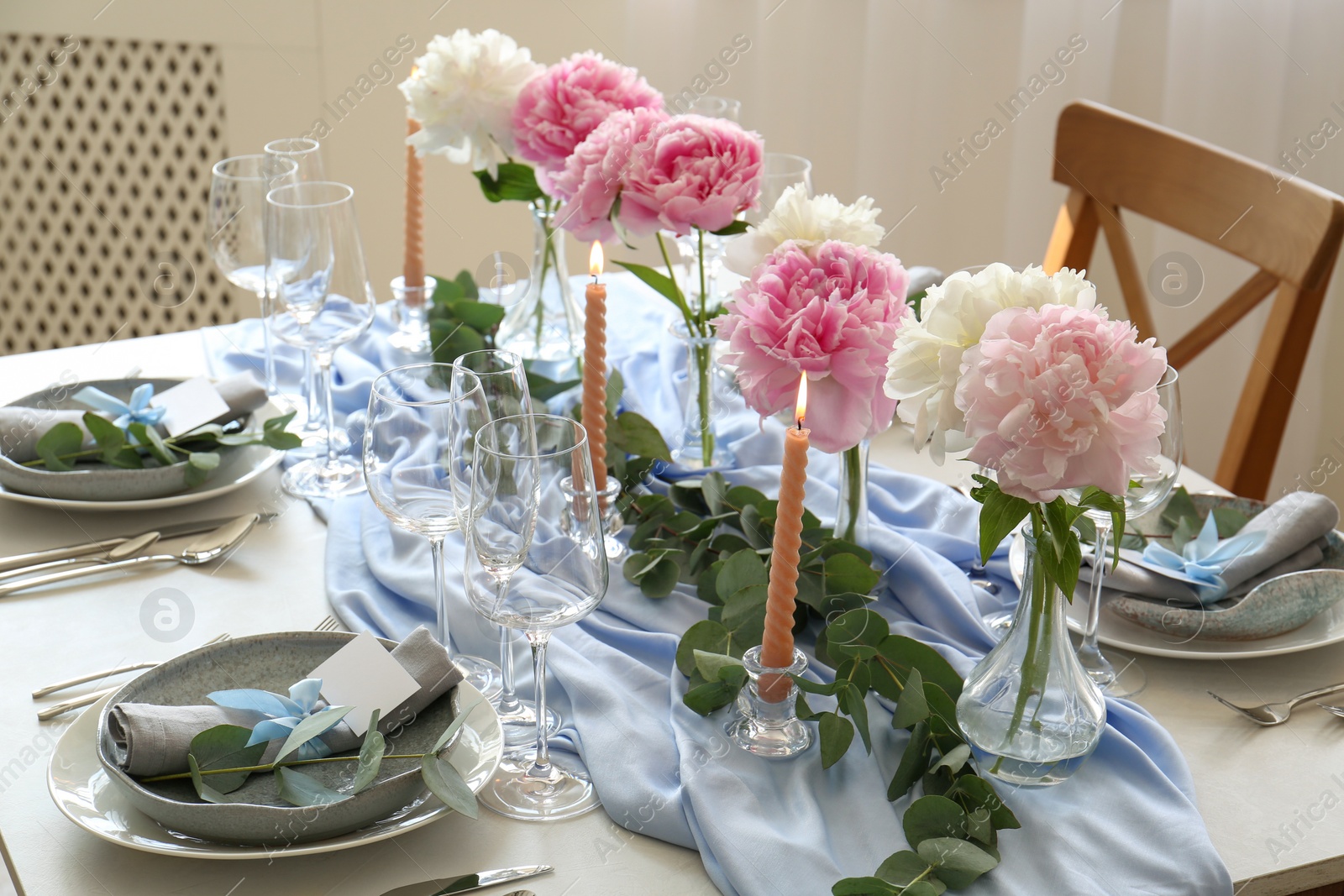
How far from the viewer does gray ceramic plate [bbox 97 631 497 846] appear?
2.29ft

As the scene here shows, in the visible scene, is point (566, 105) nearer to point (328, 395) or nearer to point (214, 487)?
point (328, 395)

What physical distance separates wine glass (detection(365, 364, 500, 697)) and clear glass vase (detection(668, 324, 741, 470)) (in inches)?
12.9

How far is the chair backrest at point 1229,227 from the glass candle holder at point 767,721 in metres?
0.89

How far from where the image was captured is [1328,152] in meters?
2.36

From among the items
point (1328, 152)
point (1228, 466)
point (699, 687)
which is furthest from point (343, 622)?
point (1328, 152)

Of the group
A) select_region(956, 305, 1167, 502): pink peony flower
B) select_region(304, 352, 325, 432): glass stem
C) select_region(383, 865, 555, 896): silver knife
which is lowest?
select_region(383, 865, 555, 896): silver knife

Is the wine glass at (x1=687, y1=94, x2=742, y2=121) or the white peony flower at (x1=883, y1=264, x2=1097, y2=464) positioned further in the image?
the wine glass at (x1=687, y1=94, x2=742, y2=121)

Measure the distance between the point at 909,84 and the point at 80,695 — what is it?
2175mm

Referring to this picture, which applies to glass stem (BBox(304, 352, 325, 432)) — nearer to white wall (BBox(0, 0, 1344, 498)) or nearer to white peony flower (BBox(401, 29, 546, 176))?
white peony flower (BBox(401, 29, 546, 176))

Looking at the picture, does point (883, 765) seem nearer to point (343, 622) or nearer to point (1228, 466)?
point (343, 622)

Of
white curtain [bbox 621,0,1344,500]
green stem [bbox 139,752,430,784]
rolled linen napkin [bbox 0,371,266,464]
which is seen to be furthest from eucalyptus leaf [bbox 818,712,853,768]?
A: white curtain [bbox 621,0,1344,500]

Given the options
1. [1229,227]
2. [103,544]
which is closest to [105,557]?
[103,544]

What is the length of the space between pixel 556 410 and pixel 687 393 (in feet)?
0.47

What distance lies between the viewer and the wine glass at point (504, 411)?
83cm
